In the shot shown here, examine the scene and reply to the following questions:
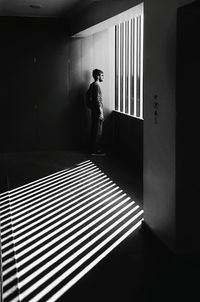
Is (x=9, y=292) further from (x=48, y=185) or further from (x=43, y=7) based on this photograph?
(x=43, y=7)

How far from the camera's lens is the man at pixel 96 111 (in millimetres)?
9070

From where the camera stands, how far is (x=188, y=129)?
3.87 m

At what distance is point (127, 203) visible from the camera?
5.73m

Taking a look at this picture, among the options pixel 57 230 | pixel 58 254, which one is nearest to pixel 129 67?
pixel 57 230

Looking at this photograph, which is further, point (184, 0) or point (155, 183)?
point (155, 183)

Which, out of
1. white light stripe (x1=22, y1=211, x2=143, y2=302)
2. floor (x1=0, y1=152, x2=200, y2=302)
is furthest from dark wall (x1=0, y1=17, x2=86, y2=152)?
white light stripe (x1=22, y1=211, x2=143, y2=302)

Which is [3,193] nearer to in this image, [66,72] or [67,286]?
[67,286]

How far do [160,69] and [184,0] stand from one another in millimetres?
770

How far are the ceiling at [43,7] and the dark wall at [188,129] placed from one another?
401 centimetres

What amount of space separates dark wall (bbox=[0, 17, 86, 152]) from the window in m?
1.05

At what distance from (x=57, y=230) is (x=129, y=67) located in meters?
4.76

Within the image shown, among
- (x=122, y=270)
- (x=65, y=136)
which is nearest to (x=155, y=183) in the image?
(x=122, y=270)

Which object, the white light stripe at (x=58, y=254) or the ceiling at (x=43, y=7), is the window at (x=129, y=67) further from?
the white light stripe at (x=58, y=254)

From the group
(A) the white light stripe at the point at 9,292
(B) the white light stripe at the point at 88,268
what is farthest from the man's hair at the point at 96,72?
(A) the white light stripe at the point at 9,292
